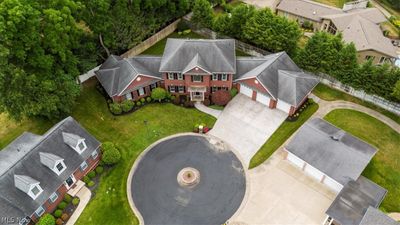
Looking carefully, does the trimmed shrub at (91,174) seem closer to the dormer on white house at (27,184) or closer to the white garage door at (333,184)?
the dormer on white house at (27,184)

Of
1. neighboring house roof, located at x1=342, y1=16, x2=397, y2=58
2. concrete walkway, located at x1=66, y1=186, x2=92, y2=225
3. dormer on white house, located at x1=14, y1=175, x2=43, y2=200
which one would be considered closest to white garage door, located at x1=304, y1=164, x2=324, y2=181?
concrete walkway, located at x1=66, y1=186, x2=92, y2=225

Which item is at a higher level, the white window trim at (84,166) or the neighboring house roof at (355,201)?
the white window trim at (84,166)

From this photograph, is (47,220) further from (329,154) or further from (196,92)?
(329,154)

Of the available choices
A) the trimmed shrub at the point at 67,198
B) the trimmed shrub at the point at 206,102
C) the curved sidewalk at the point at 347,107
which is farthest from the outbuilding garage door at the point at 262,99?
the trimmed shrub at the point at 67,198

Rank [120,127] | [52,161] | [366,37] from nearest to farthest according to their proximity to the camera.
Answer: [52,161]
[120,127]
[366,37]

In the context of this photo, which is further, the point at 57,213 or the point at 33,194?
the point at 57,213

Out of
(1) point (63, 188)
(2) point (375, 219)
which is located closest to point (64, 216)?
(1) point (63, 188)

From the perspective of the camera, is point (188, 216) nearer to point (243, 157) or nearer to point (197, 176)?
point (197, 176)
